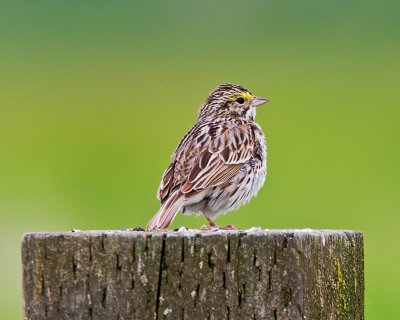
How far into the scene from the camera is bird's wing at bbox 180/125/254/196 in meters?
9.38

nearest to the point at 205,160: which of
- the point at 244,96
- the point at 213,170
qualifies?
the point at 213,170

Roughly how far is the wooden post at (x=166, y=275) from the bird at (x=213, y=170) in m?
3.41

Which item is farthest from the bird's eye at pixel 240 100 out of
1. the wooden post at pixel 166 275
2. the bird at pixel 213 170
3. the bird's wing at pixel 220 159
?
the wooden post at pixel 166 275

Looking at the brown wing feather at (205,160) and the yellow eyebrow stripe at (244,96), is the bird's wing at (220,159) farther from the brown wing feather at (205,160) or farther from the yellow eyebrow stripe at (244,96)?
the yellow eyebrow stripe at (244,96)

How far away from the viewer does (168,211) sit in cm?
898

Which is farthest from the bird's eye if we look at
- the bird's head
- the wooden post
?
the wooden post

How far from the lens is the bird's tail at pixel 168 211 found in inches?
340

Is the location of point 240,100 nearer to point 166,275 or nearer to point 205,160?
point 205,160

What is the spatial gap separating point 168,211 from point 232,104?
206cm

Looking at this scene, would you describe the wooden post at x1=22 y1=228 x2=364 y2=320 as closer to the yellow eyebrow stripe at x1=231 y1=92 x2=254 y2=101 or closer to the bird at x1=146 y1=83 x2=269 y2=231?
the bird at x1=146 y1=83 x2=269 y2=231

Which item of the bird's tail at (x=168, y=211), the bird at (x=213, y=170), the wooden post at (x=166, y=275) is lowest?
the wooden post at (x=166, y=275)

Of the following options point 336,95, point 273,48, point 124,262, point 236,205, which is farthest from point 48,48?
point 124,262

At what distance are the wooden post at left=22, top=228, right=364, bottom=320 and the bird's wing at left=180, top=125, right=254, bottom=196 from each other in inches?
151

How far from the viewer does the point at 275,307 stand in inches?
213
